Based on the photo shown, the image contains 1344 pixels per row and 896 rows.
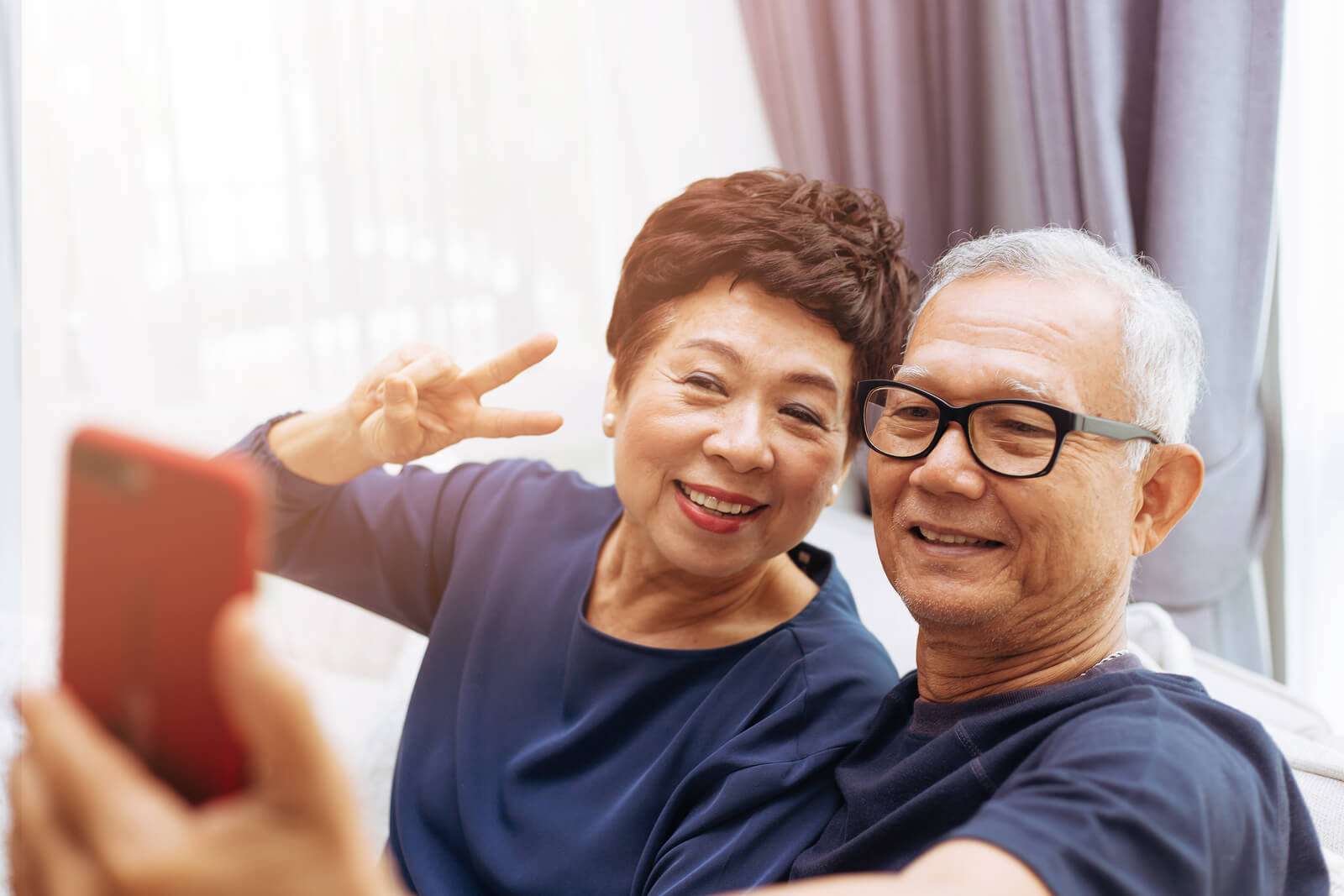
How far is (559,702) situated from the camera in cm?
142

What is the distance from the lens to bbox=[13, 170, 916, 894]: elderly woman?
1.24 meters

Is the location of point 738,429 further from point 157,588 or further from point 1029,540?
Answer: point 157,588

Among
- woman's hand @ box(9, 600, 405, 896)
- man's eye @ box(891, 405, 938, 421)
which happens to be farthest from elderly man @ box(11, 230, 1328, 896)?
woman's hand @ box(9, 600, 405, 896)

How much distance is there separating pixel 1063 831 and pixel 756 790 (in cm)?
48

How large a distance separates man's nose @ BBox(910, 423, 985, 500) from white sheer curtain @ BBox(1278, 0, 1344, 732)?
1.46 m

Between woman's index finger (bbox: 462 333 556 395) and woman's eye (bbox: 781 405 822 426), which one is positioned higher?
woman's index finger (bbox: 462 333 556 395)

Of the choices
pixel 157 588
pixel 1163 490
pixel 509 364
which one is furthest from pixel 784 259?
pixel 157 588

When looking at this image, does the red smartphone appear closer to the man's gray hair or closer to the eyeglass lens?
the eyeglass lens

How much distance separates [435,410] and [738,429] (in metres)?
0.50

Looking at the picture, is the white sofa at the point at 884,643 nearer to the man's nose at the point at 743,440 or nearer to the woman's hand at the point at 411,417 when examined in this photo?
the woman's hand at the point at 411,417

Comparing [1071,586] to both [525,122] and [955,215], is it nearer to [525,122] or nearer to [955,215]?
[955,215]

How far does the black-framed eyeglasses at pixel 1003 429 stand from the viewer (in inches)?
41.1

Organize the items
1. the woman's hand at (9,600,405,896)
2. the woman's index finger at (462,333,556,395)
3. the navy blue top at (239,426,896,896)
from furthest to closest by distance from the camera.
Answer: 1. the woman's index finger at (462,333,556,395)
2. the navy blue top at (239,426,896,896)
3. the woman's hand at (9,600,405,896)

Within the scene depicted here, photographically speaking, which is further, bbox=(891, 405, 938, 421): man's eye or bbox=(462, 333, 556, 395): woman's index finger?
bbox=(462, 333, 556, 395): woman's index finger
